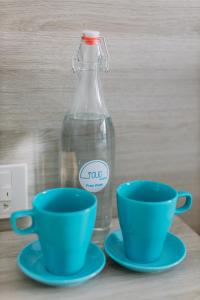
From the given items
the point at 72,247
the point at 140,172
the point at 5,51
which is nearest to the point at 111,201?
the point at 140,172

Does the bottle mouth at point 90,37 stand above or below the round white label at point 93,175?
above

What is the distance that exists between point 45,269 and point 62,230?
81 mm

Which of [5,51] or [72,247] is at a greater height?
[5,51]

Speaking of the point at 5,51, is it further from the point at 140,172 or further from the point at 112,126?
the point at 140,172

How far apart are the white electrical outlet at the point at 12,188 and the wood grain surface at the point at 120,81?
16 millimetres

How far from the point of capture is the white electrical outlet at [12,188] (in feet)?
2.33

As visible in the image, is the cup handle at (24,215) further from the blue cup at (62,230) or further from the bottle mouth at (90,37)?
the bottle mouth at (90,37)

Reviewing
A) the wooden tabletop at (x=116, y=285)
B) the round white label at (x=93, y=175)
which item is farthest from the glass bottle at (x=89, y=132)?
the wooden tabletop at (x=116, y=285)

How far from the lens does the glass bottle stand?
0.67m

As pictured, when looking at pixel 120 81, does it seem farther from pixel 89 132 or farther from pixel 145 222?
pixel 145 222

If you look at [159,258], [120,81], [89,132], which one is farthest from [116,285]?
[120,81]

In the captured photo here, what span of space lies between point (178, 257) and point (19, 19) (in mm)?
447

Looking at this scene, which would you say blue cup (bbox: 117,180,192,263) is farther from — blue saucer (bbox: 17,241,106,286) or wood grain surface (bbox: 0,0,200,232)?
wood grain surface (bbox: 0,0,200,232)

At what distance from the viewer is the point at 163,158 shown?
2.65 feet
